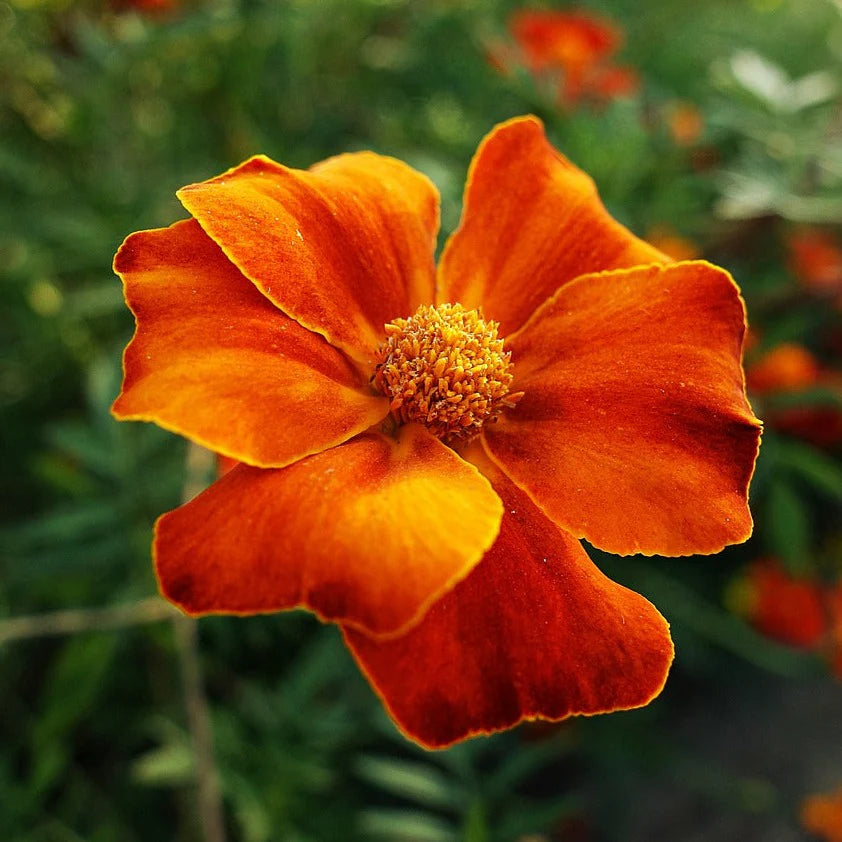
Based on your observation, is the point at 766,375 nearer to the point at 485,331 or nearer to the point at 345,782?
the point at 485,331

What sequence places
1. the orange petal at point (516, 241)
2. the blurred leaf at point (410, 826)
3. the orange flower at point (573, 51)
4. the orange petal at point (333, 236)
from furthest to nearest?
the orange flower at point (573, 51)
the blurred leaf at point (410, 826)
the orange petal at point (516, 241)
the orange petal at point (333, 236)

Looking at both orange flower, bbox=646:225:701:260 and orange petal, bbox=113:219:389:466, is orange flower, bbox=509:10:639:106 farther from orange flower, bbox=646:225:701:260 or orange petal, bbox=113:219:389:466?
orange petal, bbox=113:219:389:466

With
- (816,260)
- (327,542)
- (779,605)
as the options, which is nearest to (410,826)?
(327,542)

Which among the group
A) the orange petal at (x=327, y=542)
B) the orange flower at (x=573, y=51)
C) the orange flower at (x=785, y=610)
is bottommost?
the orange flower at (x=785, y=610)

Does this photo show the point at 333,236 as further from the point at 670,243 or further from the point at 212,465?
the point at 670,243

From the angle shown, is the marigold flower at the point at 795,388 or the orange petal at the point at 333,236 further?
the marigold flower at the point at 795,388

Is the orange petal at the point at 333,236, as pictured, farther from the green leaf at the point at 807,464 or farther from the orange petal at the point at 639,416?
the green leaf at the point at 807,464

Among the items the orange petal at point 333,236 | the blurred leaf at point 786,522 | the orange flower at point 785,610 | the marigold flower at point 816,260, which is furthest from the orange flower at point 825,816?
the orange petal at point 333,236

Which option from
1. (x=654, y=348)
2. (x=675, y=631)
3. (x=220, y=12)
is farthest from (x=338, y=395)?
(x=675, y=631)
